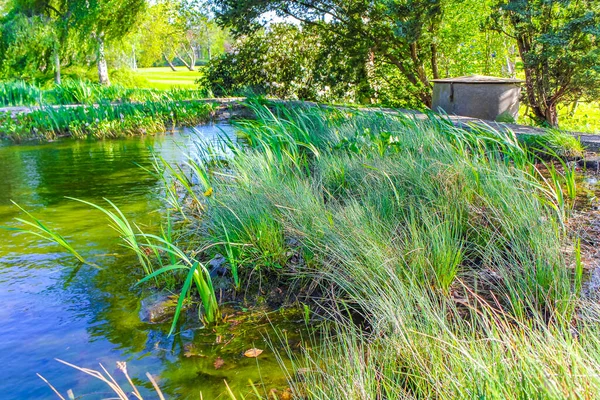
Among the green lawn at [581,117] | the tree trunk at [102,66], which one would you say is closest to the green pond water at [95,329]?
the green lawn at [581,117]

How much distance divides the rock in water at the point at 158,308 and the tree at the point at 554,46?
25.1 ft

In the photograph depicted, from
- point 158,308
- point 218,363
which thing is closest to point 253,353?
point 218,363

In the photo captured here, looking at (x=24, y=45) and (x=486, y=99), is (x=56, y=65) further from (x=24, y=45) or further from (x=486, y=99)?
(x=486, y=99)

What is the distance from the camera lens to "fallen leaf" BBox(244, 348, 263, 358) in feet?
7.77

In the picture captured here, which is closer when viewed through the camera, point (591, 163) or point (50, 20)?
point (591, 163)

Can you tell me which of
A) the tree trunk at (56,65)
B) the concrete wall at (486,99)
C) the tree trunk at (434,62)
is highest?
the tree trunk at (56,65)

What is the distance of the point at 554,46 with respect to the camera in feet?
28.1

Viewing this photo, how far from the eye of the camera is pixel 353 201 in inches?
118

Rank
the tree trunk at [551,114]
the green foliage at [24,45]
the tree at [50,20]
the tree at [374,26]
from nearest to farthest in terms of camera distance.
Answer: the tree trunk at [551,114]
the tree at [374,26]
the green foliage at [24,45]
the tree at [50,20]

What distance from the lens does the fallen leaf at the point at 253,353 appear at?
2367 mm

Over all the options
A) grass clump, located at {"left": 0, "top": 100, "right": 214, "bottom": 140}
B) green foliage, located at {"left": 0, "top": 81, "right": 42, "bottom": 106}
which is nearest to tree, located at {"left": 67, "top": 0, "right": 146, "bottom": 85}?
green foliage, located at {"left": 0, "top": 81, "right": 42, "bottom": 106}

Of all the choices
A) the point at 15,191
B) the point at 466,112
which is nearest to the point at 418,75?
the point at 466,112

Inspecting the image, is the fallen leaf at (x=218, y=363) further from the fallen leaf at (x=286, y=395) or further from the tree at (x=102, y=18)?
the tree at (x=102, y=18)

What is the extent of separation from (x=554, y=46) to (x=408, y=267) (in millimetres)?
7898
